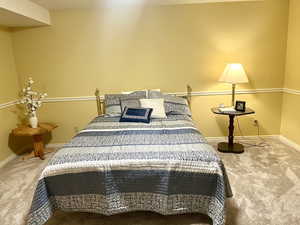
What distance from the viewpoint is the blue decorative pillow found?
2829 millimetres

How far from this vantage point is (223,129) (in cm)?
381

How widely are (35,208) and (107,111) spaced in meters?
1.78

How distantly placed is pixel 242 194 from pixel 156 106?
1.51m

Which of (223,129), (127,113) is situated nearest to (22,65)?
(127,113)

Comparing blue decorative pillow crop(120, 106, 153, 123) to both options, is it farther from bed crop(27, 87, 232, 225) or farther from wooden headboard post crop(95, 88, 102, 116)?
bed crop(27, 87, 232, 225)

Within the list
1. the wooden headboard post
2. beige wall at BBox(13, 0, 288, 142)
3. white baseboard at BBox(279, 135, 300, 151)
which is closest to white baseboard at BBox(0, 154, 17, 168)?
beige wall at BBox(13, 0, 288, 142)

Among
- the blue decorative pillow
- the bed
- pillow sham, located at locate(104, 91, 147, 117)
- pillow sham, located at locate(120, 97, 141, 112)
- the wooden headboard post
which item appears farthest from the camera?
the wooden headboard post

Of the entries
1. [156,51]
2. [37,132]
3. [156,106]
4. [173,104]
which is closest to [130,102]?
[156,106]

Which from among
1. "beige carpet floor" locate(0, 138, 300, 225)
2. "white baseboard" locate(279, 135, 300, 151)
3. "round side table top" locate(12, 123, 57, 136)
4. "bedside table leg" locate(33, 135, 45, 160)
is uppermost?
"round side table top" locate(12, 123, 57, 136)

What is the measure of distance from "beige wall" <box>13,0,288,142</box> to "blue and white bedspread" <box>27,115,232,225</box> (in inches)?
76.3

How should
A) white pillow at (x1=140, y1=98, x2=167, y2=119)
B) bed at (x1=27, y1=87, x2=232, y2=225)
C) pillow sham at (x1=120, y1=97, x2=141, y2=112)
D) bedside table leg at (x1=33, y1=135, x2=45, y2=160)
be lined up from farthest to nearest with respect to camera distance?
bedside table leg at (x1=33, y1=135, x2=45, y2=160)
pillow sham at (x1=120, y1=97, x2=141, y2=112)
white pillow at (x1=140, y1=98, x2=167, y2=119)
bed at (x1=27, y1=87, x2=232, y2=225)

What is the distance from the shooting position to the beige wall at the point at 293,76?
128 inches

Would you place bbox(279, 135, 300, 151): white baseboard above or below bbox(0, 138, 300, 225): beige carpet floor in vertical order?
above

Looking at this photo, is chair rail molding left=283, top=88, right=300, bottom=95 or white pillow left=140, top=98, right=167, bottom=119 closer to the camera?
white pillow left=140, top=98, right=167, bottom=119
